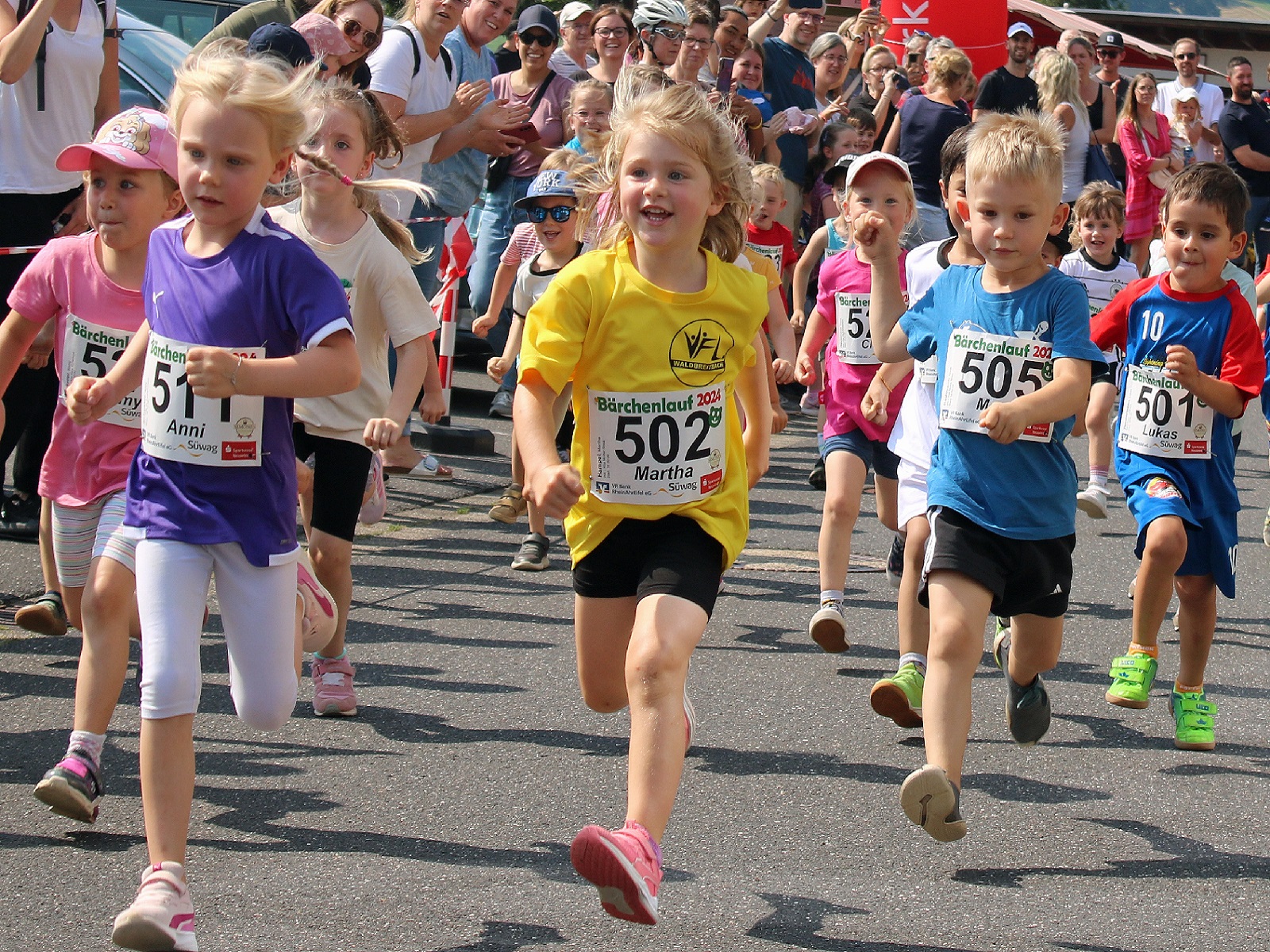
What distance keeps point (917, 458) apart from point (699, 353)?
1.56 m

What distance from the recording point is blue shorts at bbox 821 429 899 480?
6629 mm

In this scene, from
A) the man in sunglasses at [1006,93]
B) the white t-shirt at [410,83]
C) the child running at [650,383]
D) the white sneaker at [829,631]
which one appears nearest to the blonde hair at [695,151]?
the child running at [650,383]

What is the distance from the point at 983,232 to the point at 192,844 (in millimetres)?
2540

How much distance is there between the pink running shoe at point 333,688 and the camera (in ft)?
17.8

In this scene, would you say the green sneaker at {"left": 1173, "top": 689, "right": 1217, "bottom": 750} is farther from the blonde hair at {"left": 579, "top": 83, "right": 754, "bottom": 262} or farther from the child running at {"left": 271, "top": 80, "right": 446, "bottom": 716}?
the child running at {"left": 271, "top": 80, "right": 446, "bottom": 716}

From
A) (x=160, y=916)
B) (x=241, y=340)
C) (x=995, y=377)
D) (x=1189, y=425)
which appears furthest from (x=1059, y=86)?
(x=160, y=916)

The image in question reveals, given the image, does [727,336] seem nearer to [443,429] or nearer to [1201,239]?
[1201,239]

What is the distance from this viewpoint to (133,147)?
452 centimetres

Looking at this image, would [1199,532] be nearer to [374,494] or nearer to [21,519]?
[374,494]

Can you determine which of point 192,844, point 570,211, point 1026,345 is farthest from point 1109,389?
point 192,844

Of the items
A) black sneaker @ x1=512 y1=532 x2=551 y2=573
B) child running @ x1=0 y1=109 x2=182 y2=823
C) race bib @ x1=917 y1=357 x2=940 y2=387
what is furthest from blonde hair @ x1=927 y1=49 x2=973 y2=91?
child running @ x1=0 y1=109 x2=182 y2=823

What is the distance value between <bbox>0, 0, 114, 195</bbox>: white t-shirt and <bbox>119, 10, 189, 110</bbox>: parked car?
83.8 inches

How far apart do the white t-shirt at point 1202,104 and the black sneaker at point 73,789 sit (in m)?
14.3

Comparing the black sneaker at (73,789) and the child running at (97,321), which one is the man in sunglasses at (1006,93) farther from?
the black sneaker at (73,789)
